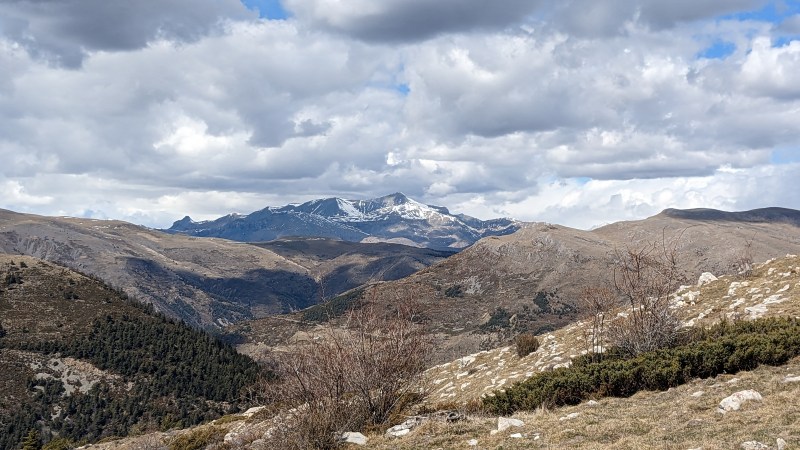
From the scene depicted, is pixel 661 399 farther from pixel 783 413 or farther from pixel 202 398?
pixel 202 398

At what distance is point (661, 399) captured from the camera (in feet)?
52.6

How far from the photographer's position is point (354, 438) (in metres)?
16.0

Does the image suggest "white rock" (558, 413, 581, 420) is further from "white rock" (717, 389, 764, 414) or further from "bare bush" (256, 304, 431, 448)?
"bare bush" (256, 304, 431, 448)

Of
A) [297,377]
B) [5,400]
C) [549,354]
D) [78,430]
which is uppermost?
[297,377]

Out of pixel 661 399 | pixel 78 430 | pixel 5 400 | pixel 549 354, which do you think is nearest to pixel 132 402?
pixel 78 430

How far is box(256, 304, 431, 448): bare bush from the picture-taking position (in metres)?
17.7

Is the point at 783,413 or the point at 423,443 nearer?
the point at 783,413

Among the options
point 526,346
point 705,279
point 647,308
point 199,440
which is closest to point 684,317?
point 647,308

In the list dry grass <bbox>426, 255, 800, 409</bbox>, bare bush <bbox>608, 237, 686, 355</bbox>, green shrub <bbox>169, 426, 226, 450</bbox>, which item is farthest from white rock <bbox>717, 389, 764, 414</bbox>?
green shrub <bbox>169, 426, 226, 450</bbox>

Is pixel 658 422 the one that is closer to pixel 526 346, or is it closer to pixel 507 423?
pixel 507 423

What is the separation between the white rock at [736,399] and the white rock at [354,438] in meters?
9.31

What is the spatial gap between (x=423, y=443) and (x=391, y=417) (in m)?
4.16

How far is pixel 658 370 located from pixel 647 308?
5.32 metres

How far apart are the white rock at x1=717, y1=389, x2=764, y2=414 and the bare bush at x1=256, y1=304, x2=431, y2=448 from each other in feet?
31.1
